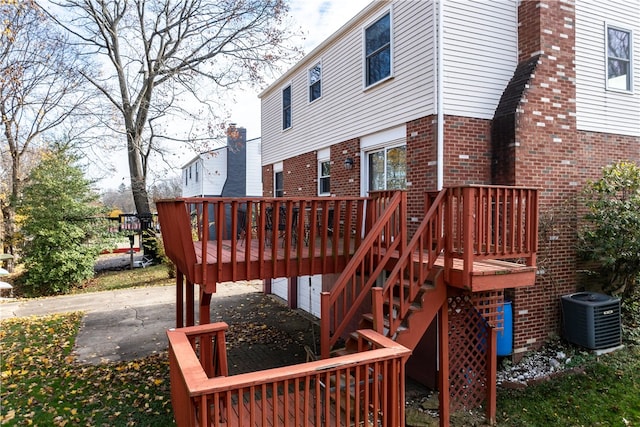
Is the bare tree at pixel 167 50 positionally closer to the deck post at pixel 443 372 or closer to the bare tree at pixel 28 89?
the bare tree at pixel 28 89

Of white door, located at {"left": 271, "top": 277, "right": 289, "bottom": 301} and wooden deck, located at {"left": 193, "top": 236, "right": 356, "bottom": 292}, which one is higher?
wooden deck, located at {"left": 193, "top": 236, "right": 356, "bottom": 292}

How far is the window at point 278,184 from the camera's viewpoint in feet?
41.0

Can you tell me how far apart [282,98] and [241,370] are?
8.70 meters

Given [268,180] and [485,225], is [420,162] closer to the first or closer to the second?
[485,225]

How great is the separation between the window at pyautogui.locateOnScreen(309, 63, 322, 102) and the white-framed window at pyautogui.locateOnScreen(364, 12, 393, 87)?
2192 mm

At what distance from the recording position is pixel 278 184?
42.3 feet

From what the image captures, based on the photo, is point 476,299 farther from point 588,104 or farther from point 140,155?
point 140,155

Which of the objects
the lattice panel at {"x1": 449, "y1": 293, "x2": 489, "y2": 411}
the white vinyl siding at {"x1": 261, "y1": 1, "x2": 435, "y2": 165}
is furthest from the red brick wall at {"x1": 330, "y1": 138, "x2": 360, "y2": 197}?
the lattice panel at {"x1": 449, "y1": 293, "x2": 489, "y2": 411}

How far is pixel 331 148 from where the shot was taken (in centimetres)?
920

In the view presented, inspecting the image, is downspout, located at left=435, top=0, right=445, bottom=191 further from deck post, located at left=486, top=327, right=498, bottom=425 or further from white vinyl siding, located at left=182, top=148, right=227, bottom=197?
white vinyl siding, located at left=182, top=148, right=227, bottom=197

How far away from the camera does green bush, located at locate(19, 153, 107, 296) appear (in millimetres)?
12367

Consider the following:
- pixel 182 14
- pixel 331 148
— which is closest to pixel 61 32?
pixel 182 14

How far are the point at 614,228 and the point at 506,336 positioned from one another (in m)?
2.58

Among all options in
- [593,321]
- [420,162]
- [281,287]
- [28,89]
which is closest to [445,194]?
[420,162]
